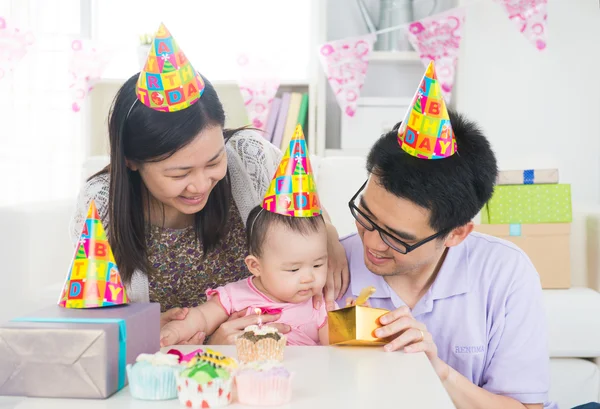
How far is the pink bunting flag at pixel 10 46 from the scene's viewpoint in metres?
3.10

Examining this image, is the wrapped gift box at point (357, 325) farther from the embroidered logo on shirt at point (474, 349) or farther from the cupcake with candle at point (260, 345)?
the embroidered logo on shirt at point (474, 349)

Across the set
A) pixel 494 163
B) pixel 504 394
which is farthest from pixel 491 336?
pixel 494 163

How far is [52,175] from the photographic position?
356 centimetres

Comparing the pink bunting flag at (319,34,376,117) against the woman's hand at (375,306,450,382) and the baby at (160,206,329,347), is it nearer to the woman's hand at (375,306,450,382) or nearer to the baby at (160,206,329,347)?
the baby at (160,206,329,347)

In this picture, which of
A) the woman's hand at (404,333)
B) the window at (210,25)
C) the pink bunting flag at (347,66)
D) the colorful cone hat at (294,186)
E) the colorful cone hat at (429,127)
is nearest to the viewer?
the woman's hand at (404,333)

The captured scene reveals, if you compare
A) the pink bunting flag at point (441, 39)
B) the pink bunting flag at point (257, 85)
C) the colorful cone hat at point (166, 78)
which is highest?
the pink bunting flag at point (441, 39)

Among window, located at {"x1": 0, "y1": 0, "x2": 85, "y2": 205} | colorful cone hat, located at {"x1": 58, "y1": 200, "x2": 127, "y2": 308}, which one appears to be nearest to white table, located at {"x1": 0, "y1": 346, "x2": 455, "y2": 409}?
colorful cone hat, located at {"x1": 58, "y1": 200, "x2": 127, "y2": 308}

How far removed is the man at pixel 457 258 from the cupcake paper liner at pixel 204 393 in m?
0.50

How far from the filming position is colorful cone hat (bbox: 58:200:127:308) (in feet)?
3.62

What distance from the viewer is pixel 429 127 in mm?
1405

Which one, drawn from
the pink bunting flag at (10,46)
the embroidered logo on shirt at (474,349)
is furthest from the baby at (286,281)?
the pink bunting flag at (10,46)

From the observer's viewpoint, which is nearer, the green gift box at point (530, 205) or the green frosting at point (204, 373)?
the green frosting at point (204, 373)

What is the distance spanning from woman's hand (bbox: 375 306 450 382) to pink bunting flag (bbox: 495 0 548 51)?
9.03 feet

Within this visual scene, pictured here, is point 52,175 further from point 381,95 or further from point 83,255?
point 83,255
